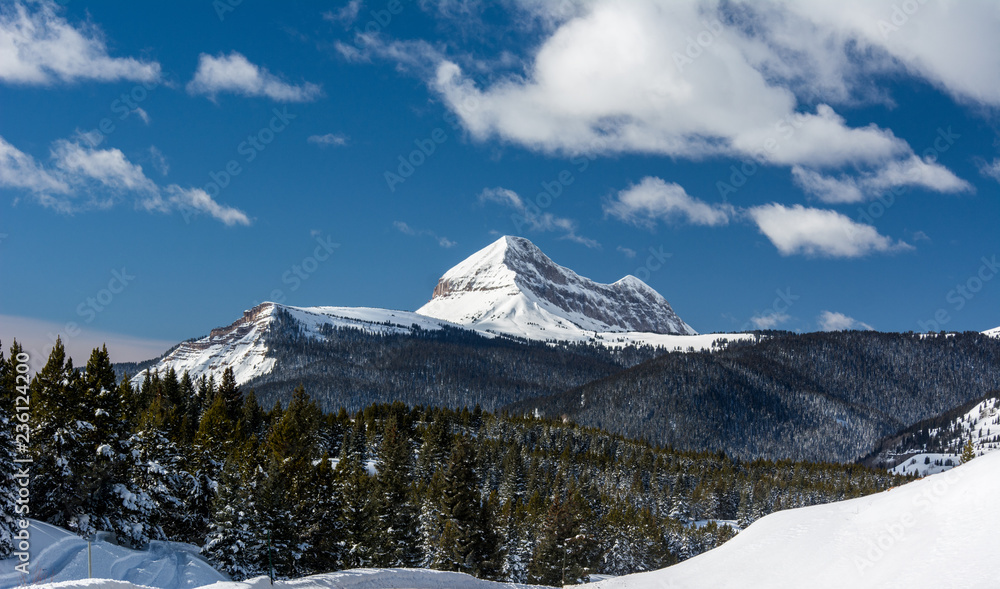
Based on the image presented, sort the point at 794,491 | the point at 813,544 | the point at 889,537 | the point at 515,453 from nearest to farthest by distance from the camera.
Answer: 1. the point at 889,537
2. the point at 813,544
3. the point at 515,453
4. the point at 794,491

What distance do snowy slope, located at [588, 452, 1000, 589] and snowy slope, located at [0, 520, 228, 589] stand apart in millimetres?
21145

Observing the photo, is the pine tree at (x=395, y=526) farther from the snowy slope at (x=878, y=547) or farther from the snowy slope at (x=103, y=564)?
the snowy slope at (x=878, y=547)

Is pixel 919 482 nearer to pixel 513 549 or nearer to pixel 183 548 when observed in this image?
pixel 513 549

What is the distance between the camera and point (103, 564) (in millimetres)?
28250

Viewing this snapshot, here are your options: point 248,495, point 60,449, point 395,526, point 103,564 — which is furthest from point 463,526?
point 60,449

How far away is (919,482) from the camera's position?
38.7 m

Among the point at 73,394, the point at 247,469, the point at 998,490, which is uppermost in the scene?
the point at 73,394

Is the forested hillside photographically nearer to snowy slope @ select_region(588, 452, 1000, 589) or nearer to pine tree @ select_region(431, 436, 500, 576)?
pine tree @ select_region(431, 436, 500, 576)

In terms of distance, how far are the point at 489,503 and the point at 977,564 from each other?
31.7 m

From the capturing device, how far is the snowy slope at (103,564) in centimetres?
2466

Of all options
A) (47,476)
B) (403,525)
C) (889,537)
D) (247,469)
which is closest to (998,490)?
(889,537)

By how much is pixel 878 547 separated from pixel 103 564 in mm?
37433

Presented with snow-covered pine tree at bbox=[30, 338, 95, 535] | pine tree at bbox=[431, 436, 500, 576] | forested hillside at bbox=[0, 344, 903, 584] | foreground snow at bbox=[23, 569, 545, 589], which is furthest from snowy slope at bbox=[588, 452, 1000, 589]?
snow-covered pine tree at bbox=[30, 338, 95, 535]

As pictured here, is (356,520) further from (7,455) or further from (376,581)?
(376,581)
